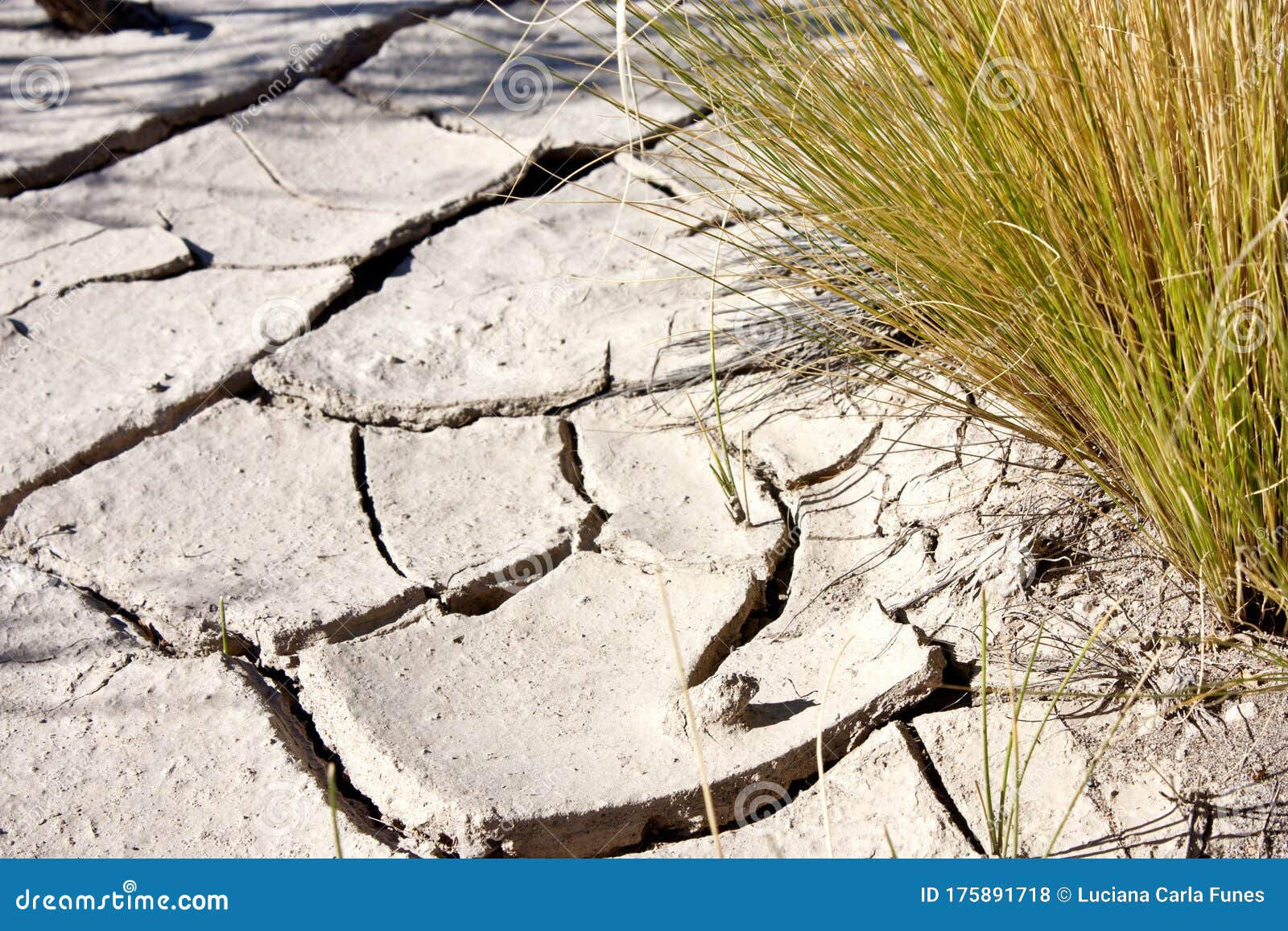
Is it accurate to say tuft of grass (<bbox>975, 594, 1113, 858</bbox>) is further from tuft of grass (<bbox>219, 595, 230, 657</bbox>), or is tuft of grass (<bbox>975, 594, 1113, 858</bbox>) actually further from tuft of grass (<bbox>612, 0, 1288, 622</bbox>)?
tuft of grass (<bbox>219, 595, 230, 657</bbox>)

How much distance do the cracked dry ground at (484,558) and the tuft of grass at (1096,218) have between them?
0.50ft

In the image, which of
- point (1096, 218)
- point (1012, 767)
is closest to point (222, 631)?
point (1012, 767)

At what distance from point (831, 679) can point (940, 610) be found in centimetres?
18

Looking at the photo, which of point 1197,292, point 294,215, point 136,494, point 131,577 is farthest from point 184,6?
point 1197,292

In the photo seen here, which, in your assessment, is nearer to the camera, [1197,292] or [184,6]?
[1197,292]

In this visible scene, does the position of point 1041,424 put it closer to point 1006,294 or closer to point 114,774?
point 1006,294

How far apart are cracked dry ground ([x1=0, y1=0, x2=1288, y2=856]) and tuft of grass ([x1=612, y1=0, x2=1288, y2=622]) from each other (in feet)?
0.50

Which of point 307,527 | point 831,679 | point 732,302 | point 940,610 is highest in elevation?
point 732,302

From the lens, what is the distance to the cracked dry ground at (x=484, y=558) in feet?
4.81

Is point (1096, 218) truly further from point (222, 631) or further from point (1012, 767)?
point (222, 631)

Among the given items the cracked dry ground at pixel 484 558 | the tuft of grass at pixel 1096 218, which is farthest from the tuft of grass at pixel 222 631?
the tuft of grass at pixel 1096 218

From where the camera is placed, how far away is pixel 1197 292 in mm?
1273

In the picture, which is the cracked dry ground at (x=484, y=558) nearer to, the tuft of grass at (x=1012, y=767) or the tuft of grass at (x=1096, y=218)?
the tuft of grass at (x=1012, y=767)

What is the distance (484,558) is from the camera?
1851 mm
